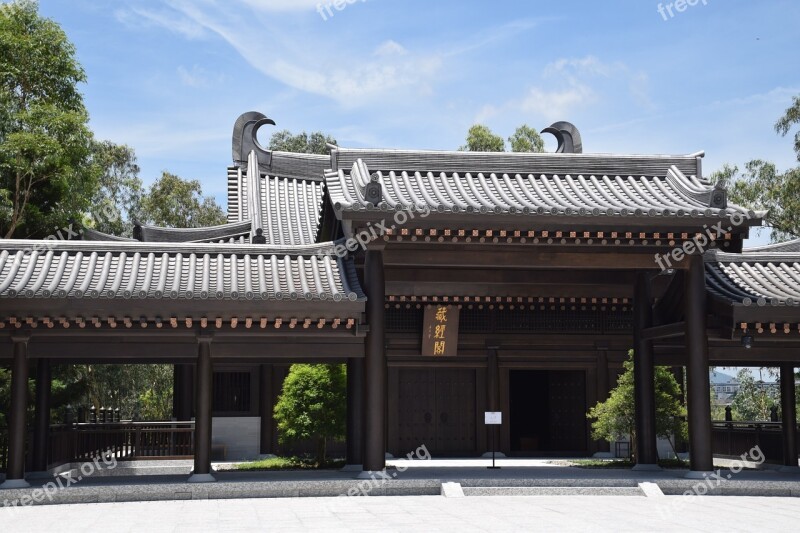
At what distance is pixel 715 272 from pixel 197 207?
29.8 m

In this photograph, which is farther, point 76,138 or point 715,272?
point 76,138

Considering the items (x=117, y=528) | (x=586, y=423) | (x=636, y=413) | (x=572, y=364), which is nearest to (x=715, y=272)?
(x=636, y=413)

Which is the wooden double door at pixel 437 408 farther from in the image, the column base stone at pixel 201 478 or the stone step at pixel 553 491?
the column base stone at pixel 201 478

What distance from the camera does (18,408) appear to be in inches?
585

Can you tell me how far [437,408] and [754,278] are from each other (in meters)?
9.88

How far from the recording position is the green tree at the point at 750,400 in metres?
42.5

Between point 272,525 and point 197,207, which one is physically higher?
point 197,207

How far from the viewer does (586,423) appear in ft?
82.9

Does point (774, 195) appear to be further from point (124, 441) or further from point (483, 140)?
point (124, 441)

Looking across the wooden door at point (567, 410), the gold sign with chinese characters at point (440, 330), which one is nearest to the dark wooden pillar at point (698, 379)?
the gold sign with chinese characters at point (440, 330)

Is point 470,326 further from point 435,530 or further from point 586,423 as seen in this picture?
point 435,530

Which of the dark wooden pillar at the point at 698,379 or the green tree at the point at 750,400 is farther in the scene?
the green tree at the point at 750,400

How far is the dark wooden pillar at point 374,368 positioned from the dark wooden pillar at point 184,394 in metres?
9.78

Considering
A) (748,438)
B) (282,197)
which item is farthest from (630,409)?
(282,197)
